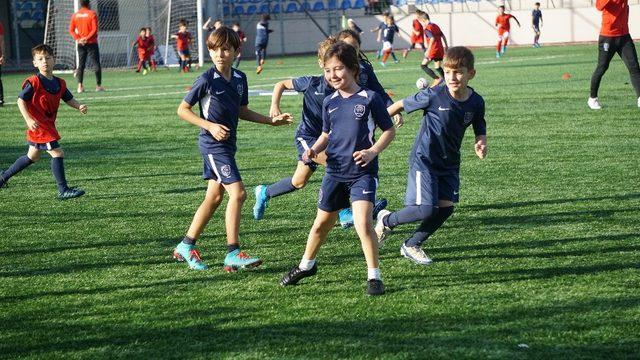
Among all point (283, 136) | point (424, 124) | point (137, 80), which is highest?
point (424, 124)

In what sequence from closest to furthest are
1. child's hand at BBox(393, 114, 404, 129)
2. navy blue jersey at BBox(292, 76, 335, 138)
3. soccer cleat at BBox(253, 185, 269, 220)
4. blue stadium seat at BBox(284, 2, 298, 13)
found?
child's hand at BBox(393, 114, 404, 129)
navy blue jersey at BBox(292, 76, 335, 138)
soccer cleat at BBox(253, 185, 269, 220)
blue stadium seat at BBox(284, 2, 298, 13)

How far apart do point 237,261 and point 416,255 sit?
4.00 feet

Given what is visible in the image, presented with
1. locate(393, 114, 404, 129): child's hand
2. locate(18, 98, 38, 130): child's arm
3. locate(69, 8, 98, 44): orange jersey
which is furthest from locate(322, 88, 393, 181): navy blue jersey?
locate(69, 8, 98, 44): orange jersey

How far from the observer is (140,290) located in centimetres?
610

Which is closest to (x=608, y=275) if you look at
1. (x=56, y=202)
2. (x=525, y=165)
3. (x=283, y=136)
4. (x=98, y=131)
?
(x=525, y=165)

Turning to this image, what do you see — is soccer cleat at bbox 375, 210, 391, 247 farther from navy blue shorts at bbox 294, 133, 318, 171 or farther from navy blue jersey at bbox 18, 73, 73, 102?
navy blue jersey at bbox 18, 73, 73, 102

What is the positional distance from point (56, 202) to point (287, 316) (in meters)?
4.88

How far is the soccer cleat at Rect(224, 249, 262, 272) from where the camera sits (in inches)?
257

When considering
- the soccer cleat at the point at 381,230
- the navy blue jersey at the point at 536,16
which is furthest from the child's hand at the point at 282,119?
the navy blue jersey at the point at 536,16

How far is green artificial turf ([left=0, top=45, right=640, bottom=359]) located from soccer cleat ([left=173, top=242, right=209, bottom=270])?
94 mm

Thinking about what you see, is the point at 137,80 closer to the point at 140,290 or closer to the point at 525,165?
the point at 525,165

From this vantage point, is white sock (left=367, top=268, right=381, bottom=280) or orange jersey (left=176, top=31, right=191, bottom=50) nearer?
white sock (left=367, top=268, right=381, bottom=280)

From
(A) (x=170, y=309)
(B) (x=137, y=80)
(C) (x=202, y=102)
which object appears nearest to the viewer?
(A) (x=170, y=309)

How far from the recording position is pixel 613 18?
15141mm
